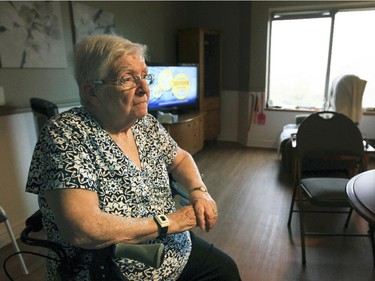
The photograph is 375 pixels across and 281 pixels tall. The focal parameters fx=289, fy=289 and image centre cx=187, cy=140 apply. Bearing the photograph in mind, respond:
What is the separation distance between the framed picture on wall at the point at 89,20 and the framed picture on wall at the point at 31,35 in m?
0.20

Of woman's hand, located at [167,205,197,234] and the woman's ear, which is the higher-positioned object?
the woman's ear

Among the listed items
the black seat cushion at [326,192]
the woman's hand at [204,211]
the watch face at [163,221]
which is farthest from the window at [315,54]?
the watch face at [163,221]

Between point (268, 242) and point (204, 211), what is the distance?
124cm

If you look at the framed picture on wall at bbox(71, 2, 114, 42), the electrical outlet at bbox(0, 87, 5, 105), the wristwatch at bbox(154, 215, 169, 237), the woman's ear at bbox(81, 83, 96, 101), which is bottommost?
the wristwatch at bbox(154, 215, 169, 237)

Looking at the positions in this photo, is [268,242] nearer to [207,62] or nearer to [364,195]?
[364,195]

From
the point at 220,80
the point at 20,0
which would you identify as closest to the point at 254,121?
the point at 220,80

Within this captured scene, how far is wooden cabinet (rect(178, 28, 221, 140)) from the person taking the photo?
440 centimetres

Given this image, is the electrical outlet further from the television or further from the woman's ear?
the television

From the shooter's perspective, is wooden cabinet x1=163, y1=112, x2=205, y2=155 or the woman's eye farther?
wooden cabinet x1=163, y1=112, x2=205, y2=155

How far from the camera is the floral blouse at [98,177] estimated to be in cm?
84

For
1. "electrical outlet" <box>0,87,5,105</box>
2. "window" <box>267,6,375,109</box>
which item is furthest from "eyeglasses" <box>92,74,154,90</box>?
"window" <box>267,6,375,109</box>

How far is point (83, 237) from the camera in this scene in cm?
82

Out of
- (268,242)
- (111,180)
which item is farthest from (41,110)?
(268,242)

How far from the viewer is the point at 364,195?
3.85ft
